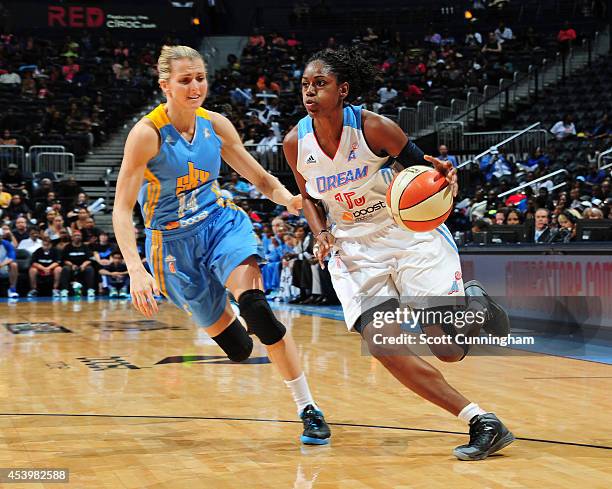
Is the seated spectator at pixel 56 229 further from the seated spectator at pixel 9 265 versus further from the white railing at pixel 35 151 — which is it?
the white railing at pixel 35 151

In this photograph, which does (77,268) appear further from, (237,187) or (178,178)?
(178,178)

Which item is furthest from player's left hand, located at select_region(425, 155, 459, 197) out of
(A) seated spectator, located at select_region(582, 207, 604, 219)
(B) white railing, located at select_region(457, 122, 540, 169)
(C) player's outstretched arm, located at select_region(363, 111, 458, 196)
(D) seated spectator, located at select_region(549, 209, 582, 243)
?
(B) white railing, located at select_region(457, 122, 540, 169)

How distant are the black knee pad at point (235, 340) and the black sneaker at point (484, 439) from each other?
1.24m

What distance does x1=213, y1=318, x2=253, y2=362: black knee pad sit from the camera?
4.57m

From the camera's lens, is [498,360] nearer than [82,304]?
Yes

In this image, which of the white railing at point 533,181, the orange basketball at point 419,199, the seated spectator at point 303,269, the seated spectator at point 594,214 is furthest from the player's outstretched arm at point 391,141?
the white railing at point 533,181

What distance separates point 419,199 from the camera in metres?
3.88

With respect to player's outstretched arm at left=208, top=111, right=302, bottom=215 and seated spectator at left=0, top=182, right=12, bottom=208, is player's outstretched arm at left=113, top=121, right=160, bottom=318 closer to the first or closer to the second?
player's outstretched arm at left=208, top=111, right=302, bottom=215

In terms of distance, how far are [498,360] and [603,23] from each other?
17718 millimetres

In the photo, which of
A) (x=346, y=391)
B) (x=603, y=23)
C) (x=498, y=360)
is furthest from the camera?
(x=603, y=23)

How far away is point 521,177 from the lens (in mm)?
14445

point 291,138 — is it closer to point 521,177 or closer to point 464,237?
point 464,237

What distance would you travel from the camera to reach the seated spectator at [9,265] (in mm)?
14398

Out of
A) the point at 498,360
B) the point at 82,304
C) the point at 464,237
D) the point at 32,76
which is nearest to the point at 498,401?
the point at 498,360
